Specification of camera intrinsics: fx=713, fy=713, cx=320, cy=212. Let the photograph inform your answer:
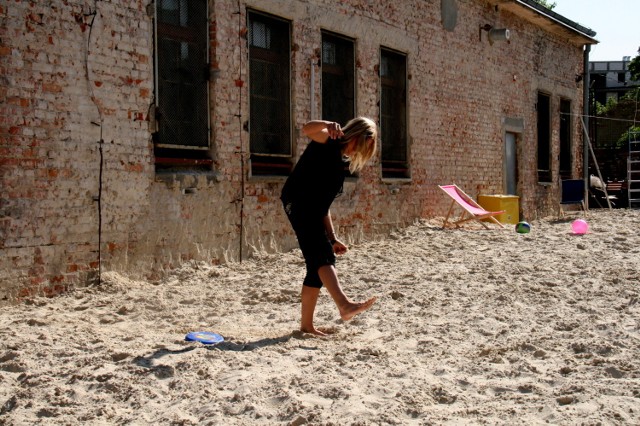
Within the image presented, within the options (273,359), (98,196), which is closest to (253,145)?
(98,196)

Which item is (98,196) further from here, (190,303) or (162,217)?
(190,303)

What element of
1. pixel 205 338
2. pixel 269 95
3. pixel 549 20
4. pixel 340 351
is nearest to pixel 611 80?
pixel 549 20

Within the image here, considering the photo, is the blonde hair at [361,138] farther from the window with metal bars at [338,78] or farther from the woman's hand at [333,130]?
the window with metal bars at [338,78]

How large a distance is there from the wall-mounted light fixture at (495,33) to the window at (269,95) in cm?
581

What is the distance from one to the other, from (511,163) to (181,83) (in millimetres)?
9259

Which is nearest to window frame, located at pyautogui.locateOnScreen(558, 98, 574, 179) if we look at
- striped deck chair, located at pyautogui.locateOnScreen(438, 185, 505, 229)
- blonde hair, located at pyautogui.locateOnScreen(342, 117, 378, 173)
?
striped deck chair, located at pyautogui.locateOnScreen(438, 185, 505, 229)

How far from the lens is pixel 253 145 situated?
842cm

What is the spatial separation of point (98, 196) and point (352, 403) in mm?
3974

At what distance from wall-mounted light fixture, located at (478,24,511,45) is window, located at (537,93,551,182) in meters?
3.39

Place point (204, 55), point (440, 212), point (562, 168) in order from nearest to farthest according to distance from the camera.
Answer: point (204, 55)
point (440, 212)
point (562, 168)

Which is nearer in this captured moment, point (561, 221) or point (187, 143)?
point (187, 143)

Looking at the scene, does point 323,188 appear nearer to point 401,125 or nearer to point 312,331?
point 312,331

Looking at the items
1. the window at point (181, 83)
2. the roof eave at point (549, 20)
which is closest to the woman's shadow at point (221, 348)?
the window at point (181, 83)

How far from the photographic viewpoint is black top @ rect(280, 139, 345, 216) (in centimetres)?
444
